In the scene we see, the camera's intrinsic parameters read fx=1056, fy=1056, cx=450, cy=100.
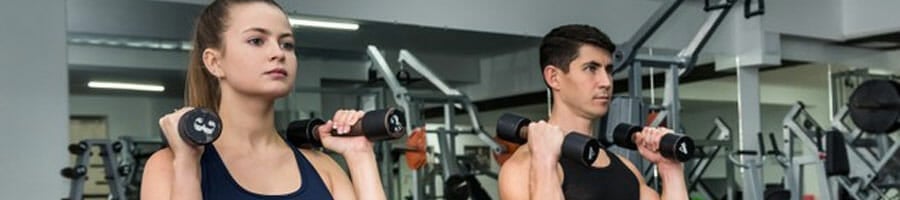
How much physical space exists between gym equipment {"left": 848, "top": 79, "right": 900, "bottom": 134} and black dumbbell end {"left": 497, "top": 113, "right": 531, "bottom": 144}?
15.5 ft

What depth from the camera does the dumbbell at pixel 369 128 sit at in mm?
1704

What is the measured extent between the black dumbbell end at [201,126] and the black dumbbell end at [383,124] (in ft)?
1.15

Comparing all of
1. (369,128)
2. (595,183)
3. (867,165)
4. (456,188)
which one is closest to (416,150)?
(456,188)

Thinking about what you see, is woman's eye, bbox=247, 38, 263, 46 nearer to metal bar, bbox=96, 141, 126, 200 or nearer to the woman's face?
the woman's face

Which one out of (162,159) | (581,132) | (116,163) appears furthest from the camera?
(116,163)

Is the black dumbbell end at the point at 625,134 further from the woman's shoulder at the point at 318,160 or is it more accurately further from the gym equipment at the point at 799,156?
the gym equipment at the point at 799,156

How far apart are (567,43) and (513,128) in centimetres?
32

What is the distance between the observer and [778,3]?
7.14m

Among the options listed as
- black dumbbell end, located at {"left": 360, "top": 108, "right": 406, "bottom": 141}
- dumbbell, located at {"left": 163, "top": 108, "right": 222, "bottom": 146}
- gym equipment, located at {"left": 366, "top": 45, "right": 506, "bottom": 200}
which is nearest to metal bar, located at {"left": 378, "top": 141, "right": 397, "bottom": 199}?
gym equipment, located at {"left": 366, "top": 45, "right": 506, "bottom": 200}

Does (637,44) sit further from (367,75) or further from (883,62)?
(883,62)

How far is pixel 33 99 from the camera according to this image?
14.4 ft

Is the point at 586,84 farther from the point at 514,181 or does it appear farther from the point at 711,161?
the point at 711,161

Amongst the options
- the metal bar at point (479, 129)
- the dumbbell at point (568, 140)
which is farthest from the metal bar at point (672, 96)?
the dumbbell at point (568, 140)

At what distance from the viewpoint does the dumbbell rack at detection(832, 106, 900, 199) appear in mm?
6824
